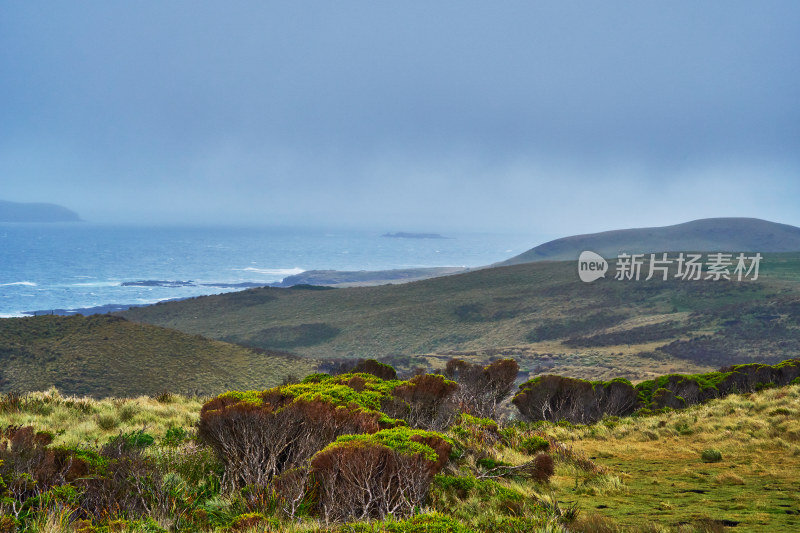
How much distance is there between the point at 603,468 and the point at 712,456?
2363mm

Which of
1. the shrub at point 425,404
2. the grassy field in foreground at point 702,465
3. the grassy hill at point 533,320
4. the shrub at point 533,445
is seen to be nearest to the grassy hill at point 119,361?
the grassy hill at point 533,320

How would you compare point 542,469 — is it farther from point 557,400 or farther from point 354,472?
point 557,400

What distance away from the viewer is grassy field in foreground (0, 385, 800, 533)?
16.9ft

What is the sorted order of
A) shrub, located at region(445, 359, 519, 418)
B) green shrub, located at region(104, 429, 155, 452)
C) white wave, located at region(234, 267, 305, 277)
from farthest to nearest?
white wave, located at region(234, 267, 305, 277), shrub, located at region(445, 359, 519, 418), green shrub, located at region(104, 429, 155, 452)

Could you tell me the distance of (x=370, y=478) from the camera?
5.49m

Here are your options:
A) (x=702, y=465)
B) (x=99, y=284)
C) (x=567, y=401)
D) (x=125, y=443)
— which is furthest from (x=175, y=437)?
(x=99, y=284)

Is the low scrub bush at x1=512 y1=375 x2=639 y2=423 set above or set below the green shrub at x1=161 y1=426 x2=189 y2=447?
below

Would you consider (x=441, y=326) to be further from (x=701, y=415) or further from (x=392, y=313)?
(x=701, y=415)

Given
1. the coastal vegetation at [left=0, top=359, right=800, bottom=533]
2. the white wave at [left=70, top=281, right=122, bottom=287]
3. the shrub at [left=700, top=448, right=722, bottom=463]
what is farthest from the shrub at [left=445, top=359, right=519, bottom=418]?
the white wave at [left=70, top=281, right=122, bottom=287]

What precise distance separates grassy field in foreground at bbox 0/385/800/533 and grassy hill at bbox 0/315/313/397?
18.6 metres

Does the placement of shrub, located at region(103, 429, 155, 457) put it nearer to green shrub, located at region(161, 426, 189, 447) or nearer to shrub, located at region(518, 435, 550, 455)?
green shrub, located at region(161, 426, 189, 447)

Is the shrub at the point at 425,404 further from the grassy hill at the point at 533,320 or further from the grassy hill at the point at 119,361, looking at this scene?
the grassy hill at the point at 533,320

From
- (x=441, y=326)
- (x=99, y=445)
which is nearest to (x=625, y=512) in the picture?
(x=99, y=445)

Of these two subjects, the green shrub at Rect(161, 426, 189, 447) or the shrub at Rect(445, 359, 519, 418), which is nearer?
the green shrub at Rect(161, 426, 189, 447)
